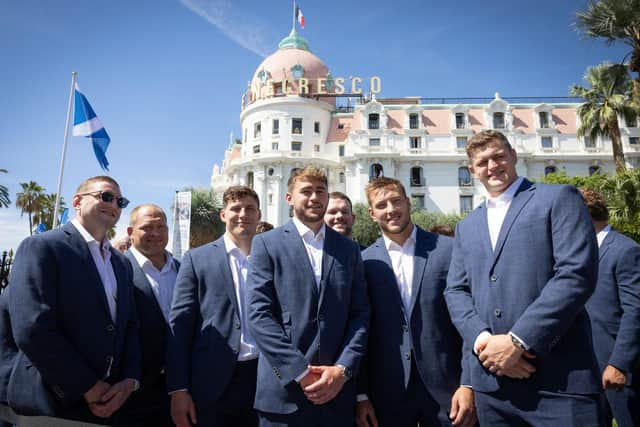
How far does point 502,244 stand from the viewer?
3.00 m

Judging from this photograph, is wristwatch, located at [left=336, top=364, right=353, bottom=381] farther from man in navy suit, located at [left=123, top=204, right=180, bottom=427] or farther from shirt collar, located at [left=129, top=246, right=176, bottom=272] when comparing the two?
shirt collar, located at [left=129, top=246, right=176, bottom=272]

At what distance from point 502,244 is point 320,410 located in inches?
72.6

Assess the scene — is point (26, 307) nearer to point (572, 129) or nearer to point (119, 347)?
point (119, 347)

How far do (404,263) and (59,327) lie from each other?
9.41 feet

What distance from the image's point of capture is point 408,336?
347 centimetres

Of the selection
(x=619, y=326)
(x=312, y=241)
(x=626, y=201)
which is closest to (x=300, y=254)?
(x=312, y=241)

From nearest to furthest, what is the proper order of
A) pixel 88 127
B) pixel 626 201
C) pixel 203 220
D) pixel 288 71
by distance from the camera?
pixel 626 201 < pixel 88 127 < pixel 203 220 < pixel 288 71

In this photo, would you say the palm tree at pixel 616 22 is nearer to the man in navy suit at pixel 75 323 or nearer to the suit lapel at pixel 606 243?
the suit lapel at pixel 606 243

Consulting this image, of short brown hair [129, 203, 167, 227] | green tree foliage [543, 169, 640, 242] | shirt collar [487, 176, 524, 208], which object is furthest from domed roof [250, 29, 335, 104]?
shirt collar [487, 176, 524, 208]

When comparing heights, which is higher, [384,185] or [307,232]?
[384,185]

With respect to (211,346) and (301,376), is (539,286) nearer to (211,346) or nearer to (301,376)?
(301,376)

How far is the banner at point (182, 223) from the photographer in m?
17.4

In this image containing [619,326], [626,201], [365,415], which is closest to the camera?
[365,415]

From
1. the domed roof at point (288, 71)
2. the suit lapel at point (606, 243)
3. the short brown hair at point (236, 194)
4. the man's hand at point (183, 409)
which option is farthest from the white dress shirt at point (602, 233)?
the domed roof at point (288, 71)
